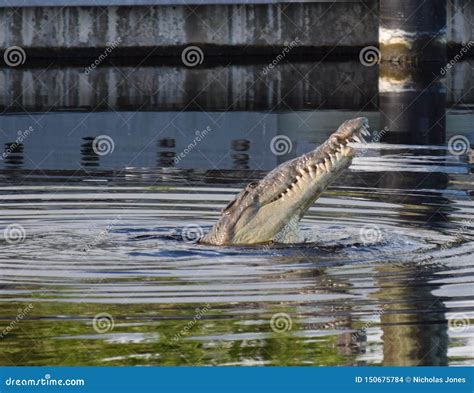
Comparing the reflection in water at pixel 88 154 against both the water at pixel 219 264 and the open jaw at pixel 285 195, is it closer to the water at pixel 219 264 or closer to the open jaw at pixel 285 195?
the water at pixel 219 264

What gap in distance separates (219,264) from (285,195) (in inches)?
43.1

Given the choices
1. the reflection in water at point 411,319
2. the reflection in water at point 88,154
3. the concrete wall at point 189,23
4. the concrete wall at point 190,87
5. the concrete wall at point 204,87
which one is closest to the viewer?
the reflection in water at point 411,319

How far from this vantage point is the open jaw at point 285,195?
556 inches

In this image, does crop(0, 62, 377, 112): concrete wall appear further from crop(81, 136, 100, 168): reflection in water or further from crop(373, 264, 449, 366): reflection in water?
crop(373, 264, 449, 366): reflection in water

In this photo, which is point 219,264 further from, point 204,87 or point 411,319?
point 204,87

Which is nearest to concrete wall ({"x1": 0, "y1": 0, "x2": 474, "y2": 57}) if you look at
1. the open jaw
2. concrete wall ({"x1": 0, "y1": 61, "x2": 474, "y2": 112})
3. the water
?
concrete wall ({"x1": 0, "y1": 61, "x2": 474, "y2": 112})

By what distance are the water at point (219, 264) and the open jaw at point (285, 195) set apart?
0.23 meters

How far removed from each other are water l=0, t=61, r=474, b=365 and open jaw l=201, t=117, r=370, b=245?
23 cm

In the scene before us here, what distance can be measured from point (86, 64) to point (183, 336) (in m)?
28.2

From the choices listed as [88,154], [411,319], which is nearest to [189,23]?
[88,154]

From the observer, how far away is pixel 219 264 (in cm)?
1382

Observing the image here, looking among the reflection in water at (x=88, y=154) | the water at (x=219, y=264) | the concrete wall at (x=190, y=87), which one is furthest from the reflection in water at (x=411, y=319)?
the concrete wall at (x=190, y=87)

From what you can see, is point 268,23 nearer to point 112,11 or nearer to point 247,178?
point 112,11

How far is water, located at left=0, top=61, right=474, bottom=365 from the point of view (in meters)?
10.5
